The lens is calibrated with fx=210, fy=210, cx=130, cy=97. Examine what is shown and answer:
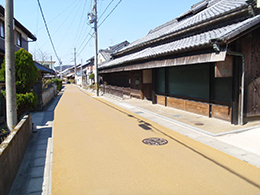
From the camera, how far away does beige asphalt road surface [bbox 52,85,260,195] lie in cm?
387

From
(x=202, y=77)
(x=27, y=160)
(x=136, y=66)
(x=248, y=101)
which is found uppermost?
(x=136, y=66)

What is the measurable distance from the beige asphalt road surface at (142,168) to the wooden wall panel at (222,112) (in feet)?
8.47

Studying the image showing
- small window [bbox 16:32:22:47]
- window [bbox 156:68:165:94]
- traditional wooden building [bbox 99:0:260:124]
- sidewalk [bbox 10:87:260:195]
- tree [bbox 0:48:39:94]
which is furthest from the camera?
small window [bbox 16:32:22:47]

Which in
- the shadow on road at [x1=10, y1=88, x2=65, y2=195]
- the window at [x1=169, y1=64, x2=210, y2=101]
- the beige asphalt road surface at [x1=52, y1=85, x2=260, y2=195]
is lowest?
the shadow on road at [x1=10, y1=88, x2=65, y2=195]

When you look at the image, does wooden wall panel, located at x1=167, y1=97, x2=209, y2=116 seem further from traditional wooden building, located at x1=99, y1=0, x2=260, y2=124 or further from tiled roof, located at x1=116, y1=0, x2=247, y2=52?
tiled roof, located at x1=116, y1=0, x2=247, y2=52

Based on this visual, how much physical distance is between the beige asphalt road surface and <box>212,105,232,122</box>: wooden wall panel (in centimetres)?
258

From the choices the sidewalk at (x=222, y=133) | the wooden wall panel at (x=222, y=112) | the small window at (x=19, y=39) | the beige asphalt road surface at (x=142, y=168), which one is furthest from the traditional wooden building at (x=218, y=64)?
the small window at (x=19, y=39)

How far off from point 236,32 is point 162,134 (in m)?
4.21

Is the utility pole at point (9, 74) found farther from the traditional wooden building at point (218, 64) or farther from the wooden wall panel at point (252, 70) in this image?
the wooden wall panel at point (252, 70)

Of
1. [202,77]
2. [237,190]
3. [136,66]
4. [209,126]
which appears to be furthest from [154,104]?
[237,190]

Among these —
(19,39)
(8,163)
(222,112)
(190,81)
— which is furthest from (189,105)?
(19,39)

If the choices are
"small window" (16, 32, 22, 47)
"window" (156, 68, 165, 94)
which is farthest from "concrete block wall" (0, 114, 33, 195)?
"small window" (16, 32, 22, 47)

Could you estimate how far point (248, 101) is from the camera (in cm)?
800

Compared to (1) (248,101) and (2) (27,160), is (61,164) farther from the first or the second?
(1) (248,101)
